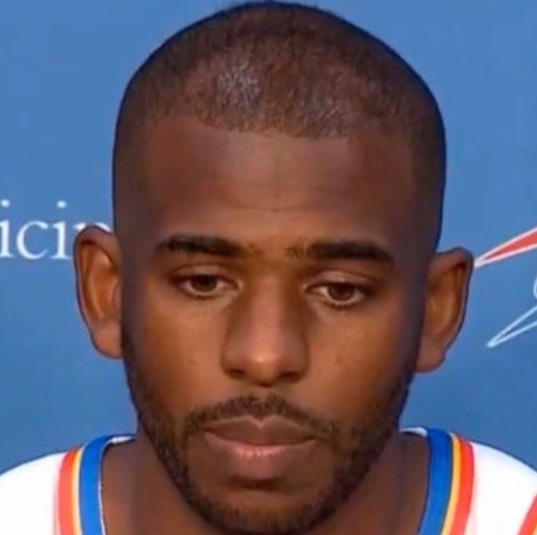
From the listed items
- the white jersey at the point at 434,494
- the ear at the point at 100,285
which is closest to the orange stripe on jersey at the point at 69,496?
the white jersey at the point at 434,494

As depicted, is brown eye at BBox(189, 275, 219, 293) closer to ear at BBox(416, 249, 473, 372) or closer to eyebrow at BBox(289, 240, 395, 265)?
eyebrow at BBox(289, 240, 395, 265)

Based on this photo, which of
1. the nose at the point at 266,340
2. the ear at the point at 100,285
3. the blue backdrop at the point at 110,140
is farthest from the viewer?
the blue backdrop at the point at 110,140

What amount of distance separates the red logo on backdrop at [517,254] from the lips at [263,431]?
2.38 feet

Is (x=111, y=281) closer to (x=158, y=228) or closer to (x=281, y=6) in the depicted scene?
(x=158, y=228)

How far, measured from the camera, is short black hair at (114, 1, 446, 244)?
124 centimetres

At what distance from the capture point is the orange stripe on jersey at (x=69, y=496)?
1440mm

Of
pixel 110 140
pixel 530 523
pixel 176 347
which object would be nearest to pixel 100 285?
pixel 176 347

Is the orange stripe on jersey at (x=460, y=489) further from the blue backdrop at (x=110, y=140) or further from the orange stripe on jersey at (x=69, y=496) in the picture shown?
the blue backdrop at (x=110, y=140)

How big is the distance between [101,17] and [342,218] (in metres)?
0.72

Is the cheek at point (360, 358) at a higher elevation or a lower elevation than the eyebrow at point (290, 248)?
lower

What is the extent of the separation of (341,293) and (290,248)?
0.05 metres

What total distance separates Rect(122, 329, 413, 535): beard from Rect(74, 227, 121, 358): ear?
43mm

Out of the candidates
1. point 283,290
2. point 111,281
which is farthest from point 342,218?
A: point 111,281

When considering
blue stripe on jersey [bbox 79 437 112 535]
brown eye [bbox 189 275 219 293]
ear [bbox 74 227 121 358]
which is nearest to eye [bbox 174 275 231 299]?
brown eye [bbox 189 275 219 293]
